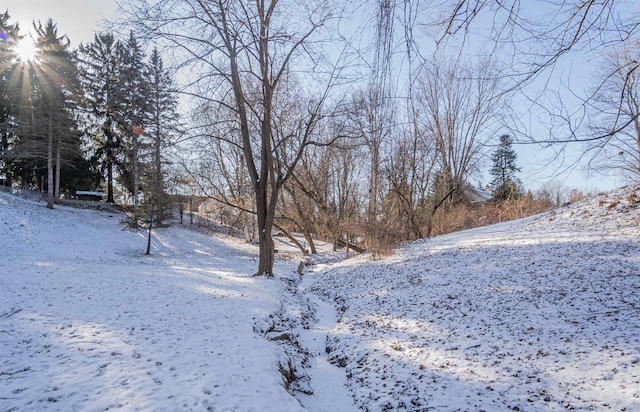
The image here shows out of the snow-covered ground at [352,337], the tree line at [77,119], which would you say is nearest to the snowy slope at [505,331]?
the snow-covered ground at [352,337]

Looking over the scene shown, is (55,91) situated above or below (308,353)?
above

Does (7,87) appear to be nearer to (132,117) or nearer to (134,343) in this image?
(132,117)

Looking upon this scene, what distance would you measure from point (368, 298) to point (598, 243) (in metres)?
6.35

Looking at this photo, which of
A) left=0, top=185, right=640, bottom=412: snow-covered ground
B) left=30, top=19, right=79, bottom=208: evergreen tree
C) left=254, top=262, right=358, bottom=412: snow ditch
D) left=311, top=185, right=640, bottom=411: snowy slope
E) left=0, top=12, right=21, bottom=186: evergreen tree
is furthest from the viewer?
left=0, top=12, right=21, bottom=186: evergreen tree

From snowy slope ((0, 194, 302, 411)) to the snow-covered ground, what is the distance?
0.02 metres

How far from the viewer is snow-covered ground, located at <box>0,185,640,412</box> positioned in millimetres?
3359

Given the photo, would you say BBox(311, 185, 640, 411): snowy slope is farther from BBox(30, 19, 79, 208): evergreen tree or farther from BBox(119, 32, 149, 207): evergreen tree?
BBox(30, 19, 79, 208): evergreen tree

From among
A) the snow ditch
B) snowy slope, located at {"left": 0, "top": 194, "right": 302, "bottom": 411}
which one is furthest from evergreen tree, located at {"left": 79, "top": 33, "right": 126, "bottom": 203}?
the snow ditch

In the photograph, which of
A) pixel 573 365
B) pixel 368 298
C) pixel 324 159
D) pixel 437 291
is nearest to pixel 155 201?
pixel 324 159

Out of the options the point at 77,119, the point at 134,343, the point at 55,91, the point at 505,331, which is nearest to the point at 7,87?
the point at 77,119

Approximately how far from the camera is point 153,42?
857 cm

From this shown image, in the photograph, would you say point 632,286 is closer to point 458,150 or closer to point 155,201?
point 458,150

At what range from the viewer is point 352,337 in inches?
230

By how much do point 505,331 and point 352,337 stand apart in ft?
8.44
